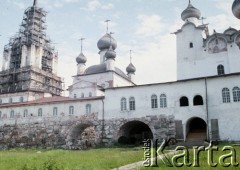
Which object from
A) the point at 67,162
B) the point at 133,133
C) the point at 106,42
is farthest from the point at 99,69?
the point at 67,162

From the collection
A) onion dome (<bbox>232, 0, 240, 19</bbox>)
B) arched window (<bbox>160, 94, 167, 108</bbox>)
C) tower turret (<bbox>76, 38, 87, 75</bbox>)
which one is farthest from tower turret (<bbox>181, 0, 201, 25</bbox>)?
onion dome (<bbox>232, 0, 240, 19</bbox>)

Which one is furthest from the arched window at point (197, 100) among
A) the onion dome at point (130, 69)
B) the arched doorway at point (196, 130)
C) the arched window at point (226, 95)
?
the onion dome at point (130, 69)

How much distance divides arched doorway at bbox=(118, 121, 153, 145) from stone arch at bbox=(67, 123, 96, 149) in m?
3.12

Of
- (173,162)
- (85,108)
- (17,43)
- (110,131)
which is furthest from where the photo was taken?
(17,43)

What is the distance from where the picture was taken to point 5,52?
4747 cm

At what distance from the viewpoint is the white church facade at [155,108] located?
950 inches

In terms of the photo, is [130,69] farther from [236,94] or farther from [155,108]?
[236,94]

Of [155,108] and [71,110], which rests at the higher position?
[71,110]

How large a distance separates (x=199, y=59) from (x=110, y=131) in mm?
12030

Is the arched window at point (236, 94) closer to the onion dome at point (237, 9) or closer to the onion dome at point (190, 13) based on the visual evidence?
the onion dome at point (190, 13)

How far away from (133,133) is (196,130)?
6897 mm

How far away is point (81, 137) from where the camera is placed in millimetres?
33125

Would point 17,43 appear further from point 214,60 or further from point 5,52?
point 214,60

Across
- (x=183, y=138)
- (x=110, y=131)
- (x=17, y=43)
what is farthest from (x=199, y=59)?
(x=17, y=43)
